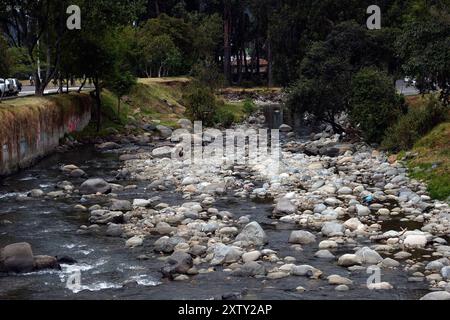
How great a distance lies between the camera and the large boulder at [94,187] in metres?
23.4

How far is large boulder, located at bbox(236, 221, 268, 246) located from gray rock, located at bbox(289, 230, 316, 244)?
72cm

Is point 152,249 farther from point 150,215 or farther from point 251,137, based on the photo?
point 251,137

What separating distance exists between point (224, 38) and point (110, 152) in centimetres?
4901

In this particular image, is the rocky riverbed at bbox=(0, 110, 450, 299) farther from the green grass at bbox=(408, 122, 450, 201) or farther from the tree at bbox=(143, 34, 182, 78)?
the tree at bbox=(143, 34, 182, 78)

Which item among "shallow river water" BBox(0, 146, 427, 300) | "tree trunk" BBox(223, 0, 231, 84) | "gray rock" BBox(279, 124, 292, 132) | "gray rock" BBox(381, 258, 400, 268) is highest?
"tree trunk" BBox(223, 0, 231, 84)

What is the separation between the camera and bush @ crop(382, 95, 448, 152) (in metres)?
28.8

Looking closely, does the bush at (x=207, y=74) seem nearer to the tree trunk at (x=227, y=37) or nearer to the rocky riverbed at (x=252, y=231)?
the tree trunk at (x=227, y=37)

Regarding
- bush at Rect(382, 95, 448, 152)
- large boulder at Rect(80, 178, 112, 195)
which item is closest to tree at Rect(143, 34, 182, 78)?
bush at Rect(382, 95, 448, 152)

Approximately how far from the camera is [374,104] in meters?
32.6

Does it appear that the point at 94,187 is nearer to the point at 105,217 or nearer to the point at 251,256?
the point at 105,217

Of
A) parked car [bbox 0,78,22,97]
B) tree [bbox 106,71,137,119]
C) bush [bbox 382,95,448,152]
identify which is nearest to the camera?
bush [bbox 382,95,448,152]

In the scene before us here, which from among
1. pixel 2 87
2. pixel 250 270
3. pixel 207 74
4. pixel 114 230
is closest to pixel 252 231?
pixel 250 270

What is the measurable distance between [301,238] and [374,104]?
1826cm
